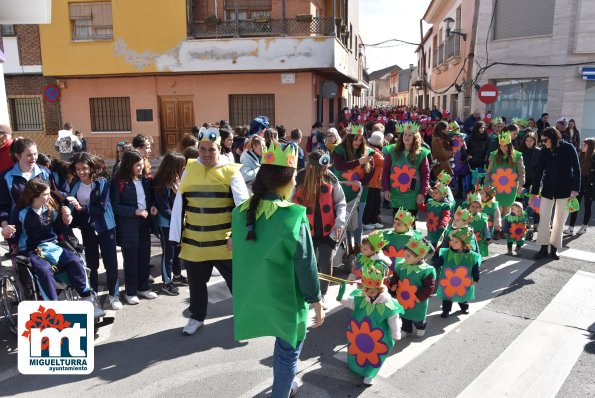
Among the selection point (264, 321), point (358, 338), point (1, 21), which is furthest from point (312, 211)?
point (1, 21)

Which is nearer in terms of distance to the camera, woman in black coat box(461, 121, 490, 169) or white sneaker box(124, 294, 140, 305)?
white sneaker box(124, 294, 140, 305)

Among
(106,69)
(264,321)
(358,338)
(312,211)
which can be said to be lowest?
(358,338)

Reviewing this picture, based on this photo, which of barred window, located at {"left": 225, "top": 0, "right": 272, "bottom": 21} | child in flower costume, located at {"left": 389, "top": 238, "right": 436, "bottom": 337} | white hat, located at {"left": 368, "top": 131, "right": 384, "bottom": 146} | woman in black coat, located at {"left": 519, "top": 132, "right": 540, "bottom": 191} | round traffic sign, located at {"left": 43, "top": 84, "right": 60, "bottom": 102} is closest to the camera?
child in flower costume, located at {"left": 389, "top": 238, "right": 436, "bottom": 337}

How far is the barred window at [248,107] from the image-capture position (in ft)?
58.3

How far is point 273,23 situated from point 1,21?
45.4ft

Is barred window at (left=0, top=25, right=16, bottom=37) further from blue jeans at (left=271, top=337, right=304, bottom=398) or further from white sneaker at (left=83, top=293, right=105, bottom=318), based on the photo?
blue jeans at (left=271, top=337, right=304, bottom=398)

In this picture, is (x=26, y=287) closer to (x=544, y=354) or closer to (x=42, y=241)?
(x=42, y=241)

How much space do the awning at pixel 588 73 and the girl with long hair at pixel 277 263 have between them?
1616 cm

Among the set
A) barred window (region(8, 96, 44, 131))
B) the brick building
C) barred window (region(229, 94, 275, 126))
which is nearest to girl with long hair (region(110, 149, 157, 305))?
barred window (region(229, 94, 275, 126))

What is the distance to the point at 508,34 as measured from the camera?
56.9ft

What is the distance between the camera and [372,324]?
3770 mm

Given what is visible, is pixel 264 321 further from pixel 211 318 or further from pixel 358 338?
pixel 211 318

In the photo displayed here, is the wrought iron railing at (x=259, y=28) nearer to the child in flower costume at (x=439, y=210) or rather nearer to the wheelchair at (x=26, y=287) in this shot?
the child in flower costume at (x=439, y=210)

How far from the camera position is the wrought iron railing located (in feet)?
53.6
